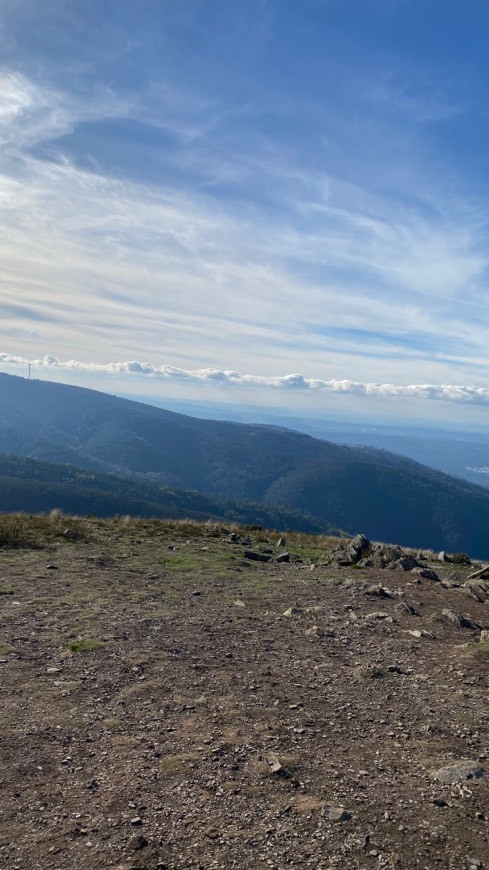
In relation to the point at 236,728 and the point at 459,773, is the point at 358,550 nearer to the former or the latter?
the point at 236,728

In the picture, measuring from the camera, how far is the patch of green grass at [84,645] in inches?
426

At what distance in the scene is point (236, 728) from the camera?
26.0 ft

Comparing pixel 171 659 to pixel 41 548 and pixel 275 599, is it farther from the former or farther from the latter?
pixel 41 548

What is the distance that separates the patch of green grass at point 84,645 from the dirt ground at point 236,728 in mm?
54

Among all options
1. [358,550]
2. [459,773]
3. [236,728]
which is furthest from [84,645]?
[358,550]

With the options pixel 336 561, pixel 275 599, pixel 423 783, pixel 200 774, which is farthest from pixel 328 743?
pixel 336 561

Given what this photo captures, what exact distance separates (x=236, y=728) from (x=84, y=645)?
4434 millimetres

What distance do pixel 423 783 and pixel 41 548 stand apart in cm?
1763

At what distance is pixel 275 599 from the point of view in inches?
617

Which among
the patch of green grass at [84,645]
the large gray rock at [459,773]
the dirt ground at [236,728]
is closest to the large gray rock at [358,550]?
the dirt ground at [236,728]

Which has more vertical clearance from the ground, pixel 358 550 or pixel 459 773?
pixel 459 773

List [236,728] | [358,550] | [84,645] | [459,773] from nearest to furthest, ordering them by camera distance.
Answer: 1. [459,773]
2. [236,728]
3. [84,645]
4. [358,550]

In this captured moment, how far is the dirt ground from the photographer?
5.62 m

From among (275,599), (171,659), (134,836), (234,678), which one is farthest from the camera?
(275,599)
